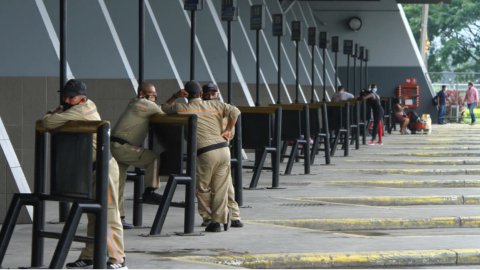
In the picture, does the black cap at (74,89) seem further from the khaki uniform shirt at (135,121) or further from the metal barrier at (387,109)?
the metal barrier at (387,109)

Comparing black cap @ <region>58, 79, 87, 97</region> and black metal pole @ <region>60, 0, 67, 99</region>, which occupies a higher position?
black metal pole @ <region>60, 0, 67, 99</region>

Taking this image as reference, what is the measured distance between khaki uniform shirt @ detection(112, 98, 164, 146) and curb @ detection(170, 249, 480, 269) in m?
1.90

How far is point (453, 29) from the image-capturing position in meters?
74.6

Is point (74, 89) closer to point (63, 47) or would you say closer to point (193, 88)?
point (193, 88)

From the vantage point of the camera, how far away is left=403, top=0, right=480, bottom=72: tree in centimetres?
7275

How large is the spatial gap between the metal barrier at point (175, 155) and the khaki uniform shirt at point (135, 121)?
0.09m

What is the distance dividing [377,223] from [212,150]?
7.88ft

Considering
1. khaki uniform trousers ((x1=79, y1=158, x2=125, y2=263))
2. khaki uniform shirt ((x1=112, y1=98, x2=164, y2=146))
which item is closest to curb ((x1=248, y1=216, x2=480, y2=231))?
khaki uniform shirt ((x1=112, y1=98, x2=164, y2=146))

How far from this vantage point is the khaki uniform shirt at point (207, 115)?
10.0m

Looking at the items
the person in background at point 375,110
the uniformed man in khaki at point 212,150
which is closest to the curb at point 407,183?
the uniformed man in khaki at point 212,150

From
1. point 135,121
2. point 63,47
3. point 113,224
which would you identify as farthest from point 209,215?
point 113,224

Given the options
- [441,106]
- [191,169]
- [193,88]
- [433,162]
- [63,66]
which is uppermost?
[63,66]

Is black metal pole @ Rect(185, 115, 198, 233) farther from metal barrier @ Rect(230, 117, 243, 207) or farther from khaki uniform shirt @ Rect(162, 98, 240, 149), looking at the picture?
metal barrier @ Rect(230, 117, 243, 207)

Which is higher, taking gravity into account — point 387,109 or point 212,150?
point 212,150
